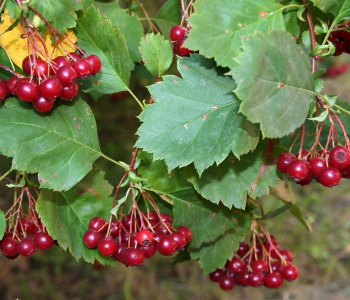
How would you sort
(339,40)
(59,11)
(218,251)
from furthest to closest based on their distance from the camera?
(218,251)
(339,40)
(59,11)

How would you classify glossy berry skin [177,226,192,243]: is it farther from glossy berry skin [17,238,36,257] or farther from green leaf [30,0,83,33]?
green leaf [30,0,83,33]

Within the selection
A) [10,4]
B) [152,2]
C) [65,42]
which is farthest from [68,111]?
[152,2]

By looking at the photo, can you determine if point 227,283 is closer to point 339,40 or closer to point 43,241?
point 43,241

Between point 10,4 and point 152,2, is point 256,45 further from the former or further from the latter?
point 152,2

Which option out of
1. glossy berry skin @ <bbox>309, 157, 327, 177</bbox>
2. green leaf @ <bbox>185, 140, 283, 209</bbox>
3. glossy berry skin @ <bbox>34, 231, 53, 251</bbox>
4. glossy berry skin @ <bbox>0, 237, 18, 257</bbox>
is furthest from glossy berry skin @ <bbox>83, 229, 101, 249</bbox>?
glossy berry skin @ <bbox>309, 157, 327, 177</bbox>

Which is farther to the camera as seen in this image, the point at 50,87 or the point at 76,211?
the point at 76,211

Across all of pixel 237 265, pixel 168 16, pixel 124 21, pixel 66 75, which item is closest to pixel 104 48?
pixel 66 75
